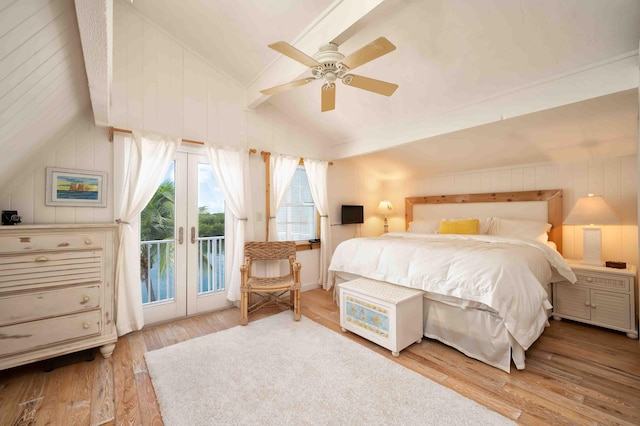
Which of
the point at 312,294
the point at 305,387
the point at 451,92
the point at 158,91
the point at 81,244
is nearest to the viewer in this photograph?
the point at 305,387

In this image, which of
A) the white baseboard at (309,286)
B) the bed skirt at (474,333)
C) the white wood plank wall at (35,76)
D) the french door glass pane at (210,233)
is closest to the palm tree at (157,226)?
the french door glass pane at (210,233)

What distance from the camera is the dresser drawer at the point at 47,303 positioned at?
195 centimetres

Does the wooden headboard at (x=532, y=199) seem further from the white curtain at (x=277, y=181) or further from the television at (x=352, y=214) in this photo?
the white curtain at (x=277, y=181)

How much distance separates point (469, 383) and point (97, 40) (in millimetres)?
3179

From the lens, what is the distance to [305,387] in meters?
1.93

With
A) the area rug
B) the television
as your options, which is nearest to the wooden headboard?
the television

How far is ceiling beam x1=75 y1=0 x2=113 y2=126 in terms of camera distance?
3.90 ft

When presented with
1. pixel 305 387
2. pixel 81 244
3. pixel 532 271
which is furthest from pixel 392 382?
pixel 81 244

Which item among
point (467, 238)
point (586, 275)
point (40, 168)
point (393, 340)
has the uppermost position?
point (40, 168)

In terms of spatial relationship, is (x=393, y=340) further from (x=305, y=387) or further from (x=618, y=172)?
(x=618, y=172)

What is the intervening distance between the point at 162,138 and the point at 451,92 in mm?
3211

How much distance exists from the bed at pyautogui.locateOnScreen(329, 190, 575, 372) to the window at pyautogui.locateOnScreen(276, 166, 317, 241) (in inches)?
42.4

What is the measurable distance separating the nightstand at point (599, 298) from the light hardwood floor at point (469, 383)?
15cm

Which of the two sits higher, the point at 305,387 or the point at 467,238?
the point at 467,238
